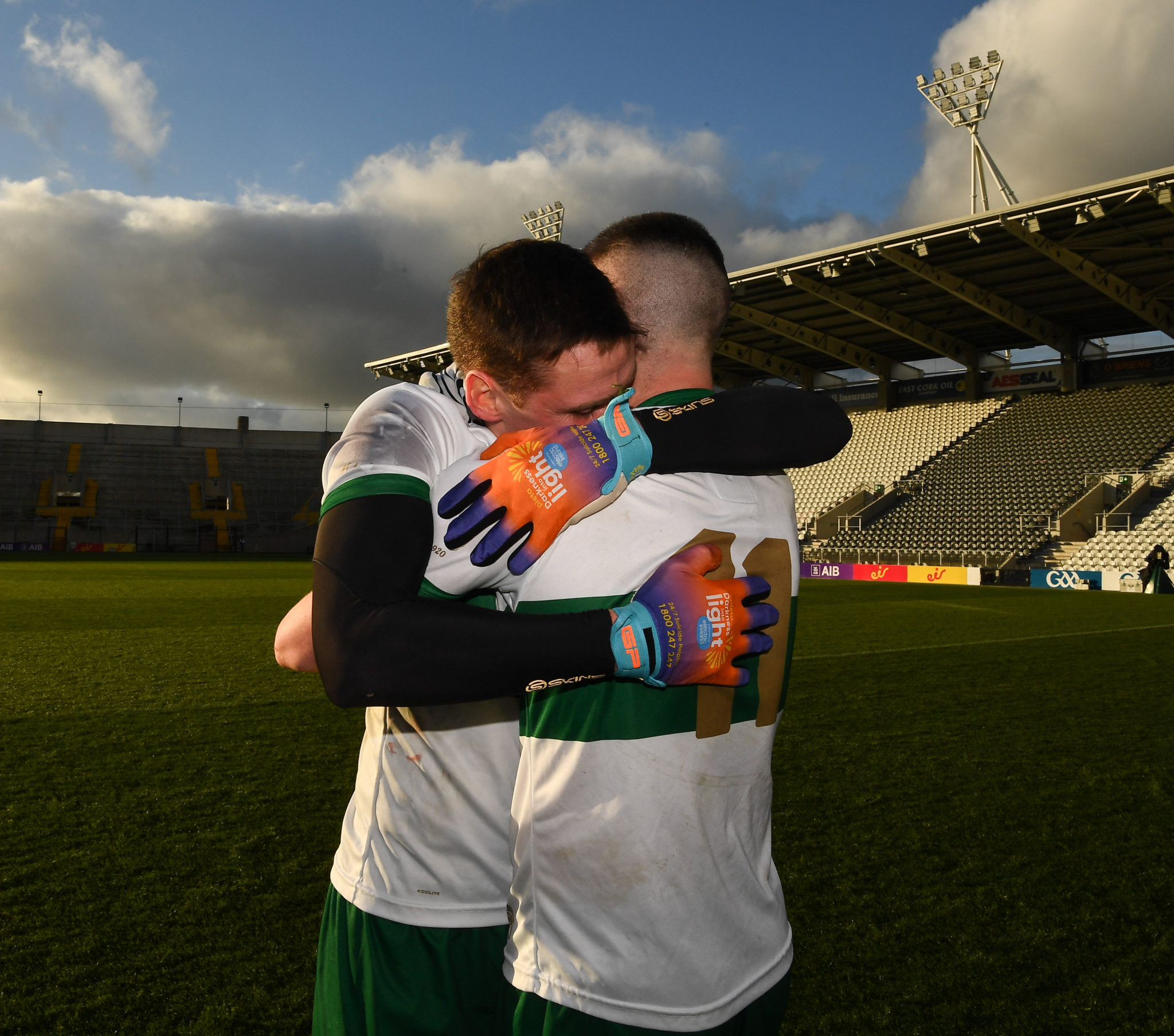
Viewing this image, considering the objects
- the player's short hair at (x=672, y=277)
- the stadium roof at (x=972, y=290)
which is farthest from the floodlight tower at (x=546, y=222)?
the player's short hair at (x=672, y=277)

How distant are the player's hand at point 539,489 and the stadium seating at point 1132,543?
76.7 ft

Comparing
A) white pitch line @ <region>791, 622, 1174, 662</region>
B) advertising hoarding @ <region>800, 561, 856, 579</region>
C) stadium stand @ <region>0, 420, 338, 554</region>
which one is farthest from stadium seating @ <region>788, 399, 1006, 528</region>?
stadium stand @ <region>0, 420, 338, 554</region>

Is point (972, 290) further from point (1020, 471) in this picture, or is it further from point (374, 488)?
point (374, 488)

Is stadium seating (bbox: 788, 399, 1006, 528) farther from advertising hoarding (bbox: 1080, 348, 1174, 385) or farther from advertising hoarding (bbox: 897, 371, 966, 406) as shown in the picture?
advertising hoarding (bbox: 1080, 348, 1174, 385)

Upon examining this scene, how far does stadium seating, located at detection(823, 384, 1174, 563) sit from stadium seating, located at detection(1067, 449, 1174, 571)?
1.43 m

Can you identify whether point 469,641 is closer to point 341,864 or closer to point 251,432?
point 341,864

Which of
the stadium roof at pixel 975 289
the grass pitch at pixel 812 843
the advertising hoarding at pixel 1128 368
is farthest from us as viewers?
the advertising hoarding at pixel 1128 368

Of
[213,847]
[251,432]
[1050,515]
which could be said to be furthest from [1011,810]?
[251,432]

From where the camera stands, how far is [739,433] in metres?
1.35

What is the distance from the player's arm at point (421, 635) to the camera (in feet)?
3.86

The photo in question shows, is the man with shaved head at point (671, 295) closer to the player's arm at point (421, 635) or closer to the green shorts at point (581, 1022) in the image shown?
the player's arm at point (421, 635)

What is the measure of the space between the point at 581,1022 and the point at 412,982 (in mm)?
365

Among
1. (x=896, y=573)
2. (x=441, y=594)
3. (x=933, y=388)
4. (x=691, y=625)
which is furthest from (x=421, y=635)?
(x=933, y=388)

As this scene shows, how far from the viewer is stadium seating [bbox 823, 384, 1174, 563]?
82.6 feet
